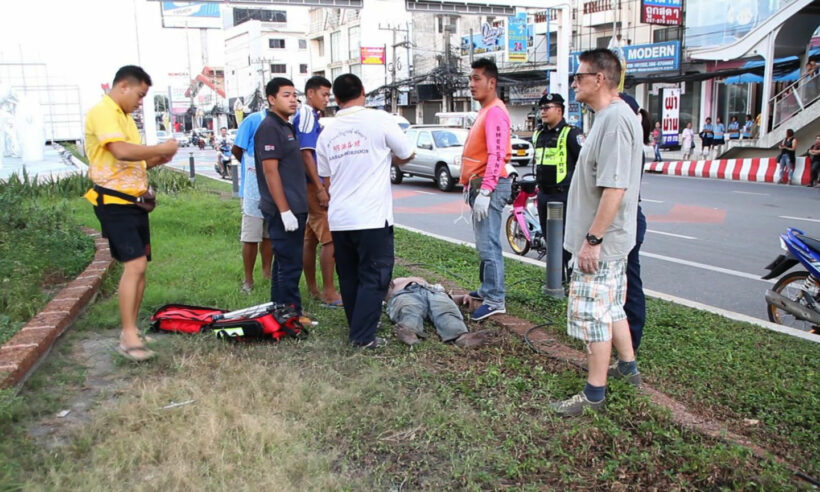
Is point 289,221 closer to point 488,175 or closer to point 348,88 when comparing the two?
point 348,88

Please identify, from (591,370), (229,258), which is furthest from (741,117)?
(591,370)

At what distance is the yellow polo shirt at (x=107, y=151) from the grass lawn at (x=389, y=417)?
1088mm

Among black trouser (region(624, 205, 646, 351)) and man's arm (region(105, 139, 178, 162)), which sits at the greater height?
man's arm (region(105, 139, 178, 162))

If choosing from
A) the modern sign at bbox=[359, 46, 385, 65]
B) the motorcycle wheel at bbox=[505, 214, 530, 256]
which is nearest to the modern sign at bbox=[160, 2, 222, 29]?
the modern sign at bbox=[359, 46, 385, 65]

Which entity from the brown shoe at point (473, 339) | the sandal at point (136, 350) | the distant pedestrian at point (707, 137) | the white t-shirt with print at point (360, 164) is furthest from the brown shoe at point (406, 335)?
the distant pedestrian at point (707, 137)

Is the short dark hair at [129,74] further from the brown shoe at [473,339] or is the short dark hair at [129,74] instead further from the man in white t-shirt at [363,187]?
the brown shoe at [473,339]

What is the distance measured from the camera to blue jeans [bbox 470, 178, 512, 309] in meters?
5.05

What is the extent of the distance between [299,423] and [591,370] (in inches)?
60.8

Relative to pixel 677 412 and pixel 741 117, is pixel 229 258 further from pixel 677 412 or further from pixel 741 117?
pixel 741 117

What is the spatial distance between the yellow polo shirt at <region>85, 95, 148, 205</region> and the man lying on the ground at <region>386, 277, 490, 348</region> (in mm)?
1970

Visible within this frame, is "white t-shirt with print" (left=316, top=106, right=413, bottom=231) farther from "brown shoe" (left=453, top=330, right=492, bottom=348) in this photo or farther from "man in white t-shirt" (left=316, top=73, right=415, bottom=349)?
"brown shoe" (left=453, top=330, right=492, bottom=348)

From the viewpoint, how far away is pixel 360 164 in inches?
173

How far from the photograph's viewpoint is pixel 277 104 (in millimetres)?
5043

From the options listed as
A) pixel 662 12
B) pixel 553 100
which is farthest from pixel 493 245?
pixel 662 12
